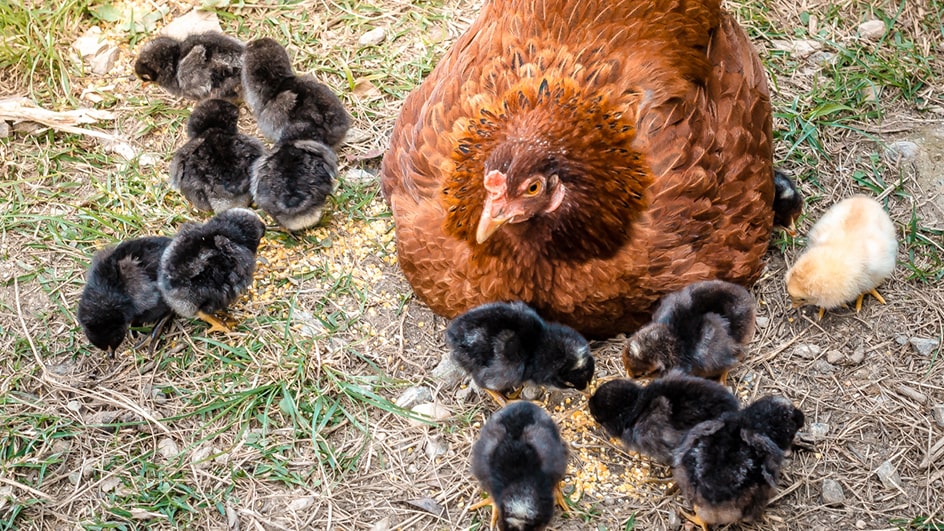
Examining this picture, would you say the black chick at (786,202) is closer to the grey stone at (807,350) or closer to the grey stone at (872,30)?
the grey stone at (807,350)

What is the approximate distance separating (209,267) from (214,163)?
62cm

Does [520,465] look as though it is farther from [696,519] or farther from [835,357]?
[835,357]

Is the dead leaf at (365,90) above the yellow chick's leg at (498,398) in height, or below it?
above

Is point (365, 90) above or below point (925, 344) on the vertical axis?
above

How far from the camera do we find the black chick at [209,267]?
3.43 metres

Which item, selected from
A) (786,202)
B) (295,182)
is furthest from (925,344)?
(295,182)

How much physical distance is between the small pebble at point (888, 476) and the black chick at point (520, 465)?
118 centimetres

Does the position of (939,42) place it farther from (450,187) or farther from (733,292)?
(450,187)

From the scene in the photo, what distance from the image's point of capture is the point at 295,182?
374 centimetres

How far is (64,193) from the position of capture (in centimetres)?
412

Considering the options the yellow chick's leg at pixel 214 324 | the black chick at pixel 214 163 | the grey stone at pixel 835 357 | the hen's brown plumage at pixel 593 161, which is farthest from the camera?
the black chick at pixel 214 163

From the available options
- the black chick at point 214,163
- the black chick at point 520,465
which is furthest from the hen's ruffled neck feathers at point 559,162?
the black chick at point 214,163

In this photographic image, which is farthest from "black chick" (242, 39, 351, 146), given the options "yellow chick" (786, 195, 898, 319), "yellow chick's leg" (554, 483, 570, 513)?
"yellow chick" (786, 195, 898, 319)

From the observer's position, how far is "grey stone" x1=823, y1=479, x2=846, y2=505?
309 centimetres
